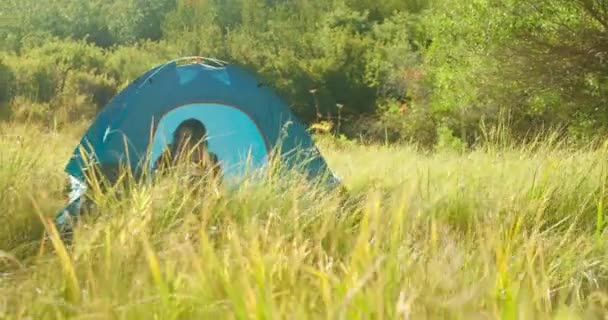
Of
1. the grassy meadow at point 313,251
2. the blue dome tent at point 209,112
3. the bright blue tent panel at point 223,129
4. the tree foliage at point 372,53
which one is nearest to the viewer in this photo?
the grassy meadow at point 313,251

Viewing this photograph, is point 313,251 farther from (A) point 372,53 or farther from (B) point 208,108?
(A) point 372,53

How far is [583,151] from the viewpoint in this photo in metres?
5.70

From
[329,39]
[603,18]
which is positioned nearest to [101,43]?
[329,39]

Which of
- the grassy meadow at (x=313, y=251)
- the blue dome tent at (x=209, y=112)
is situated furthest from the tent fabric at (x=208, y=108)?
the grassy meadow at (x=313, y=251)

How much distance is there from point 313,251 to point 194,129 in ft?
10.5

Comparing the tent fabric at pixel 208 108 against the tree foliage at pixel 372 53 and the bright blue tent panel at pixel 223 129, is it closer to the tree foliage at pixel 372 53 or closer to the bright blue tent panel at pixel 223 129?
the bright blue tent panel at pixel 223 129

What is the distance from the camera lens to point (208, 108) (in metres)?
6.12

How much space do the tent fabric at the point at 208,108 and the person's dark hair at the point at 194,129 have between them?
0.20ft

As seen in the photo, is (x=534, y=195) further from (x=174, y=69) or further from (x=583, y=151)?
(x=174, y=69)

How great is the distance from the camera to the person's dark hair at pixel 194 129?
5844 millimetres

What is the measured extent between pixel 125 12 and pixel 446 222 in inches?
1263

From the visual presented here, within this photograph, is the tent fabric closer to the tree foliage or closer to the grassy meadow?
the tree foliage

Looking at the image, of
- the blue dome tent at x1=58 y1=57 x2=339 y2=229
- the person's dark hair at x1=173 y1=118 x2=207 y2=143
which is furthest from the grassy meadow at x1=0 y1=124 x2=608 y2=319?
the person's dark hair at x1=173 y1=118 x2=207 y2=143

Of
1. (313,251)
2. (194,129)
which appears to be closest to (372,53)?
(194,129)
